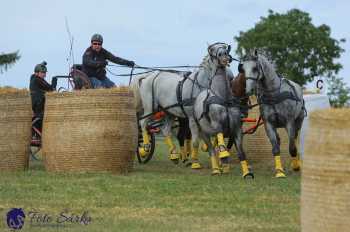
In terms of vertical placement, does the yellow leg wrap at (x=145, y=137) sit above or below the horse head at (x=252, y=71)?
below

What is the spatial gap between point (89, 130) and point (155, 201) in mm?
4794

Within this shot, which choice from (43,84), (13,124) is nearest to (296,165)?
(13,124)

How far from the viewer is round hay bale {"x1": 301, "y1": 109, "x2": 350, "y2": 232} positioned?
8617mm

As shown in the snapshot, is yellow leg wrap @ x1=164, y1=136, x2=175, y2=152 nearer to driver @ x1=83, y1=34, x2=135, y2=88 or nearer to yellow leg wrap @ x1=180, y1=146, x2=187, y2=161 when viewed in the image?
yellow leg wrap @ x1=180, y1=146, x2=187, y2=161

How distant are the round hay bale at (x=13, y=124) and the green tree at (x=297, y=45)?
55.1 m

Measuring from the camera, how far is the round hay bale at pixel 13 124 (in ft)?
63.2

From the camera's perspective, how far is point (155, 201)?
13859 millimetres

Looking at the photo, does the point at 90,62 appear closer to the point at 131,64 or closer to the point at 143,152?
the point at 131,64

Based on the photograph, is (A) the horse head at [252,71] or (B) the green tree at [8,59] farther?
(B) the green tree at [8,59]

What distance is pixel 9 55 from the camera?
76750 mm

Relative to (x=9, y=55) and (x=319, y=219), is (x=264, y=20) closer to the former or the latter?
(x=9, y=55)

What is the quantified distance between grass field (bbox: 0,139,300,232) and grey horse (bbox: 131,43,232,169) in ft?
6.32

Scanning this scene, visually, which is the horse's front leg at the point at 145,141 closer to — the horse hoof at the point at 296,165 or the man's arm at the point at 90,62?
the man's arm at the point at 90,62

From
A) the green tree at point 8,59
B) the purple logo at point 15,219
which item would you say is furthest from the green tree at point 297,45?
the purple logo at point 15,219
